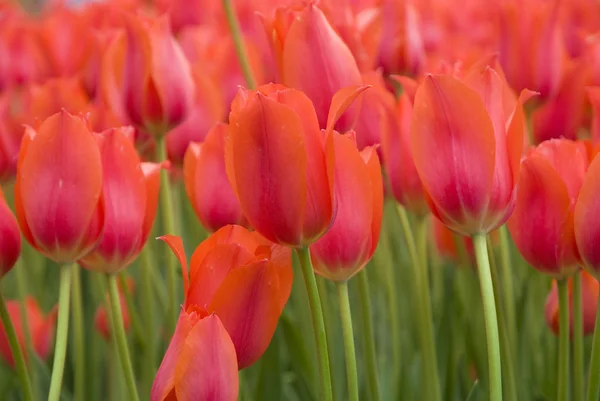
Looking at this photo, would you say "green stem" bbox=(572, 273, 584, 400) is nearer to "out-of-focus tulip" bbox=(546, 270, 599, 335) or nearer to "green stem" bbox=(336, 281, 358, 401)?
"out-of-focus tulip" bbox=(546, 270, 599, 335)

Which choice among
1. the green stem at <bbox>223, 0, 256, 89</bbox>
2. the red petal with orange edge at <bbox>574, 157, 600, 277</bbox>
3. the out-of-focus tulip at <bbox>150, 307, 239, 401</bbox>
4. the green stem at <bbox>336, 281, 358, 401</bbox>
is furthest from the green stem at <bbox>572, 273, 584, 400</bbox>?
the green stem at <bbox>223, 0, 256, 89</bbox>

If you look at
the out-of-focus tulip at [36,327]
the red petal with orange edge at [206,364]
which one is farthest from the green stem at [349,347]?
the out-of-focus tulip at [36,327]

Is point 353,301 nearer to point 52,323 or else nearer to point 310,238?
point 52,323

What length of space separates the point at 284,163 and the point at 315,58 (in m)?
0.21

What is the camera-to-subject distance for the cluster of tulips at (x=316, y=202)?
56 cm

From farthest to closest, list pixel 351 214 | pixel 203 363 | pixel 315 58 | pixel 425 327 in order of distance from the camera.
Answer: pixel 425 327 → pixel 315 58 → pixel 351 214 → pixel 203 363

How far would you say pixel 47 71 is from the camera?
1.64 meters

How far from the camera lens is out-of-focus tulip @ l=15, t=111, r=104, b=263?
620 millimetres

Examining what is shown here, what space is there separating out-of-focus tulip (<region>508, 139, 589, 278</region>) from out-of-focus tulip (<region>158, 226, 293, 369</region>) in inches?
7.9

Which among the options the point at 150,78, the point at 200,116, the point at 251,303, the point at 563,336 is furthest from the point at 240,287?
the point at 200,116

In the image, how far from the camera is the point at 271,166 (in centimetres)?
55

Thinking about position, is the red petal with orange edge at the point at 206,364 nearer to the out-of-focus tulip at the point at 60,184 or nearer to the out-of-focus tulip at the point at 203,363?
the out-of-focus tulip at the point at 203,363

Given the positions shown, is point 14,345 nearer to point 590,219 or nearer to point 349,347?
point 349,347

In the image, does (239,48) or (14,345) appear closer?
(14,345)
